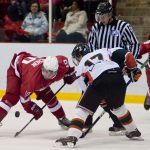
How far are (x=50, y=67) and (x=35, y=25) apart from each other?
352 centimetres

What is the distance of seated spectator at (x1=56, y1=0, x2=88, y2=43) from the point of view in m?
7.91

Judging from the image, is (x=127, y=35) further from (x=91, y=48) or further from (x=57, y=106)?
(x=57, y=106)

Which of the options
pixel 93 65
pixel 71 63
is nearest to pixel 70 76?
pixel 93 65

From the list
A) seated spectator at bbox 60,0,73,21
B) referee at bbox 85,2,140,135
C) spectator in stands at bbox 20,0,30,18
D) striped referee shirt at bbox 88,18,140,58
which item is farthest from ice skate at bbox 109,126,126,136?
spectator in stands at bbox 20,0,30,18

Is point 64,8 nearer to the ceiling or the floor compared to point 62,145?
nearer to the ceiling

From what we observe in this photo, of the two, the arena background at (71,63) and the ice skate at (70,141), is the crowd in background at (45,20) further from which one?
the ice skate at (70,141)

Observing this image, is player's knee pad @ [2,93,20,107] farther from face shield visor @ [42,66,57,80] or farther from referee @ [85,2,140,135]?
referee @ [85,2,140,135]

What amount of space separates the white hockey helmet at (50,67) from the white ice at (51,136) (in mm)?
496

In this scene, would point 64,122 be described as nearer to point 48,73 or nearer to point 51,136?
point 51,136

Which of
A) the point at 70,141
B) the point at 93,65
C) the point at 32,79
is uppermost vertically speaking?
the point at 93,65

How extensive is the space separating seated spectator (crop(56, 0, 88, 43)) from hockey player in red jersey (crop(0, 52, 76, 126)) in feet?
8.74

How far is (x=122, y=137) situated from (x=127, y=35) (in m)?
0.80

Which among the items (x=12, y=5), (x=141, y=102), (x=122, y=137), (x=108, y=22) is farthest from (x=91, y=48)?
(x=12, y=5)

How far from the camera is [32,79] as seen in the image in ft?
15.9
